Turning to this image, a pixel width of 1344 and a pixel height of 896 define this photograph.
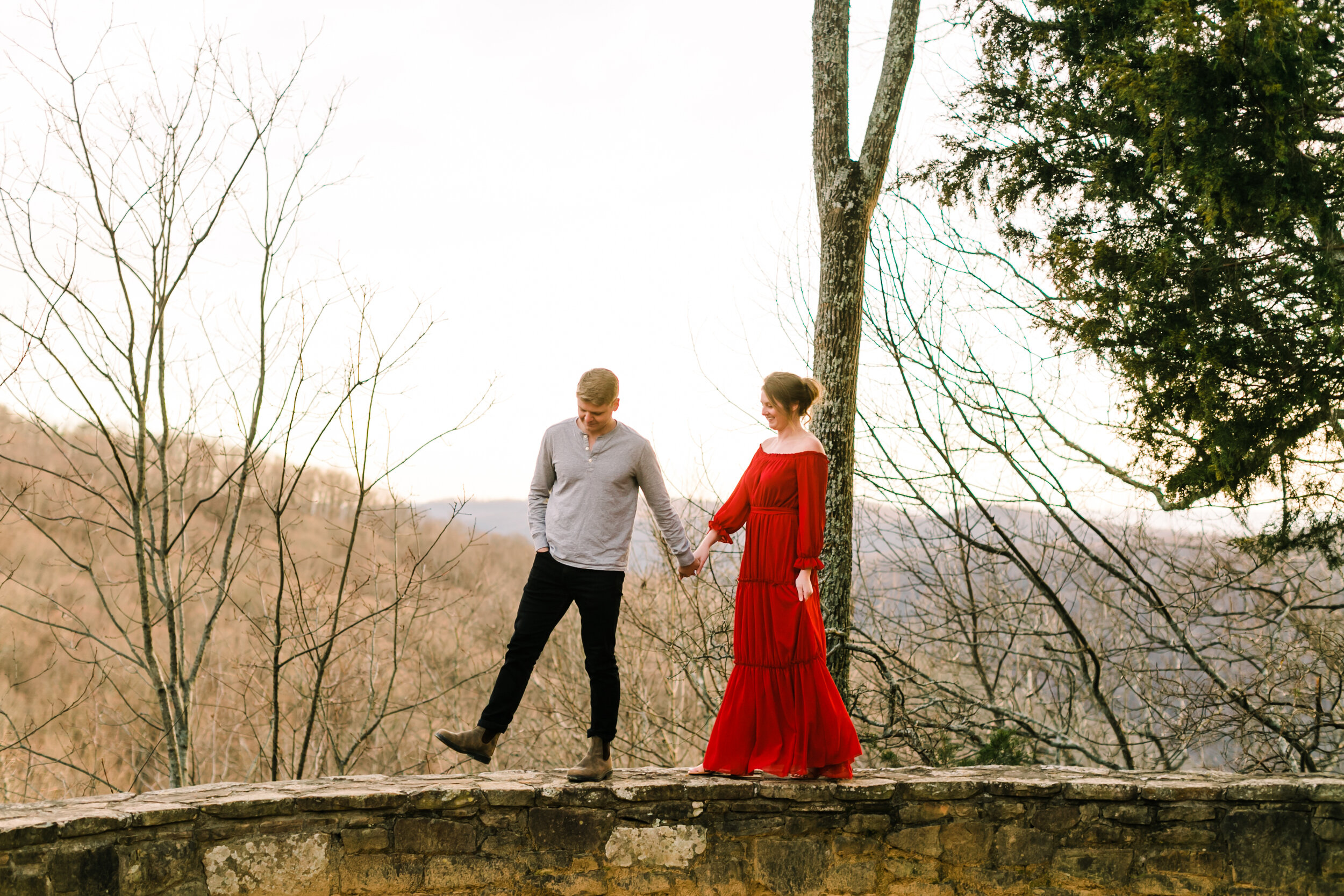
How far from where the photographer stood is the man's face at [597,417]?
3266mm

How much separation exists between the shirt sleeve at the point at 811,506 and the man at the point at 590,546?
448mm

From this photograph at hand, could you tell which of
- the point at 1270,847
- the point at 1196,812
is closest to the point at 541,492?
the point at 1196,812

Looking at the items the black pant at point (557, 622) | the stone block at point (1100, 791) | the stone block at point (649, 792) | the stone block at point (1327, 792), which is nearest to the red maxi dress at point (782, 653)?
the stone block at point (649, 792)

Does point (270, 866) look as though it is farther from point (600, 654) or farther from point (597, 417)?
point (597, 417)

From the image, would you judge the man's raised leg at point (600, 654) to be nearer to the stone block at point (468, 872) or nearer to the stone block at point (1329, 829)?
the stone block at point (468, 872)

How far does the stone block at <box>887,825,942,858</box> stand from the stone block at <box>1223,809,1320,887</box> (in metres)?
1.07

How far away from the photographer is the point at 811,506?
3314 mm

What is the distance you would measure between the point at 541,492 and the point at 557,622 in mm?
507

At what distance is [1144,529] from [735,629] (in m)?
5.63

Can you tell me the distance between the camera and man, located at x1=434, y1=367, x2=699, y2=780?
3.30 metres

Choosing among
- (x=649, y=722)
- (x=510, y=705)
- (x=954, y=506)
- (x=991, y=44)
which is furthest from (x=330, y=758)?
(x=991, y=44)

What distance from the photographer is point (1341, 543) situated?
15.2 feet

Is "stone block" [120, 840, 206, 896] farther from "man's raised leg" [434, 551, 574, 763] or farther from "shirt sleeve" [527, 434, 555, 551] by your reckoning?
"shirt sleeve" [527, 434, 555, 551]

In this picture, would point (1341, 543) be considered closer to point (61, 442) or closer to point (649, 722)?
point (61, 442)
